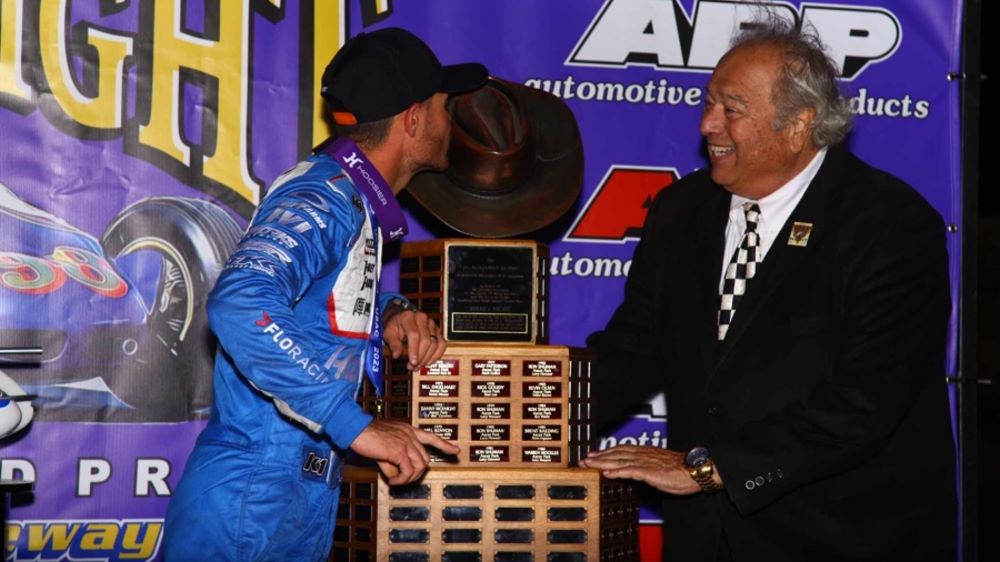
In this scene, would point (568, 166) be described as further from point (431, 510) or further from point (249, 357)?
point (249, 357)

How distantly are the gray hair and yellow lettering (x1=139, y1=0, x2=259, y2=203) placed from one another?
156cm

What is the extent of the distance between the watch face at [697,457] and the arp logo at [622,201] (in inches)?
50.6

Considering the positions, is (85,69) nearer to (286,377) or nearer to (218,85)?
(218,85)

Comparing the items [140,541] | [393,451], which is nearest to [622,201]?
[140,541]

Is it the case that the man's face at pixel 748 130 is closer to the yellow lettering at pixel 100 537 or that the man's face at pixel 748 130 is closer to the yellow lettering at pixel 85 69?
the yellow lettering at pixel 85 69

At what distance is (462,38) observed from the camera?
409cm

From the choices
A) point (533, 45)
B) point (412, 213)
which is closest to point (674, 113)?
point (533, 45)

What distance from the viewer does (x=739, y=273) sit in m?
3.25

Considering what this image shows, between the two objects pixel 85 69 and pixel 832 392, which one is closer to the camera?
pixel 832 392

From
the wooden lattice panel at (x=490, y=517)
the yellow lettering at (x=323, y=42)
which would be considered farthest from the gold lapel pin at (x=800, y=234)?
the yellow lettering at (x=323, y=42)

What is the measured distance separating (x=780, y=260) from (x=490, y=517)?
0.96 meters

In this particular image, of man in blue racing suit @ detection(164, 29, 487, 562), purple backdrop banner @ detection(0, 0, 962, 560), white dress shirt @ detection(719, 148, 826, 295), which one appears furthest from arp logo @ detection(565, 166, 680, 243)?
man in blue racing suit @ detection(164, 29, 487, 562)

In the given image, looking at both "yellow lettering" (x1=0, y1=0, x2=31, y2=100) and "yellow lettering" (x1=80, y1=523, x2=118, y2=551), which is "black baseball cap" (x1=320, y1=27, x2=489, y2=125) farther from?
"yellow lettering" (x1=80, y1=523, x2=118, y2=551)

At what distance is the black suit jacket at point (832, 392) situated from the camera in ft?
9.75
